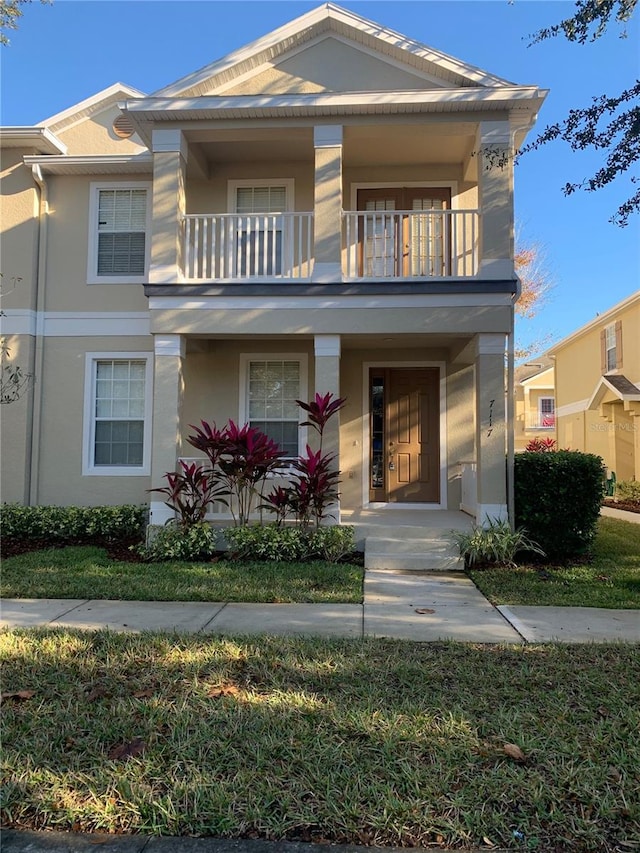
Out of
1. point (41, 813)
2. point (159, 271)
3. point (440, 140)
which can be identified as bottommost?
point (41, 813)

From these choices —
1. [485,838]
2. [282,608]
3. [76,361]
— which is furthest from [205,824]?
[76,361]

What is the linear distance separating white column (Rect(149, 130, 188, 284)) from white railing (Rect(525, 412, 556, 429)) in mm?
27042

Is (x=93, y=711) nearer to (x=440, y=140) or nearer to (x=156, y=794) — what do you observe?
(x=156, y=794)

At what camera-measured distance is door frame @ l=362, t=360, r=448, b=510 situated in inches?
403

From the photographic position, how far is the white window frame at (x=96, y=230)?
10.1 m

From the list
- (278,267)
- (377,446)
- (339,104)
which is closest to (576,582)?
(377,446)

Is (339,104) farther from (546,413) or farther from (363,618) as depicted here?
(546,413)

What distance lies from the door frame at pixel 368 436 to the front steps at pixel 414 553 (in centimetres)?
219

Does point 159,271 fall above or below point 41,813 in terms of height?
above

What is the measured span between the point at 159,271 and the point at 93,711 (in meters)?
6.71

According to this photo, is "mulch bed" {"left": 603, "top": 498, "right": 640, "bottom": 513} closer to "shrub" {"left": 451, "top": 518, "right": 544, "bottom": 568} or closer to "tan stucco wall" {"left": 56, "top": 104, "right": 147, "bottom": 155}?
"shrub" {"left": 451, "top": 518, "right": 544, "bottom": 568}

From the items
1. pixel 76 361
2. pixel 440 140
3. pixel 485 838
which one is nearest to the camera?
pixel 485 838

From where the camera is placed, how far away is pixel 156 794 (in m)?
2.55

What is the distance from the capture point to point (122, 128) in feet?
36.1
